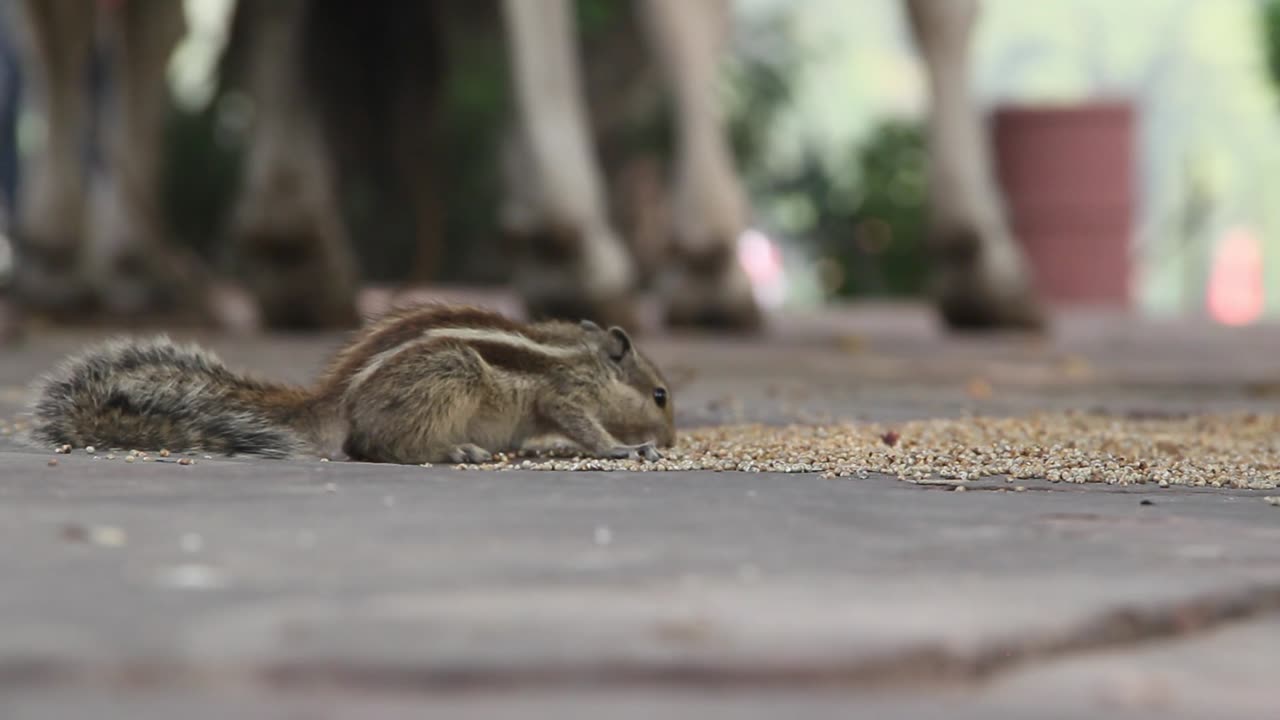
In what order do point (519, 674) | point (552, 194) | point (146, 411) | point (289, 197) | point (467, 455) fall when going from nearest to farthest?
point (519, 674), point (146, 411), point (467, 455), point (552, 194), point (289, 197)

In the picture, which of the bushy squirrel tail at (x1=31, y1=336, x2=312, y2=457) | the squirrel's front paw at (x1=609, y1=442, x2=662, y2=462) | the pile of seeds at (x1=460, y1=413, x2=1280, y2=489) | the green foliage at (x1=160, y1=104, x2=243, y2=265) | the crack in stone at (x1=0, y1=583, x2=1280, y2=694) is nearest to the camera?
the crack in stone at (x1=0, y1=583, x2=1280, y2=694)

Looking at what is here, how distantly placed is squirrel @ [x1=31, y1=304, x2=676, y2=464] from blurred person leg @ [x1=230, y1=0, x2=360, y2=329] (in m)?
4.27

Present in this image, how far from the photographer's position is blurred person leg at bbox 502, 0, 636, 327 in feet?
23.9

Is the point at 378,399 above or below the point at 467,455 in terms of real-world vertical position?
above

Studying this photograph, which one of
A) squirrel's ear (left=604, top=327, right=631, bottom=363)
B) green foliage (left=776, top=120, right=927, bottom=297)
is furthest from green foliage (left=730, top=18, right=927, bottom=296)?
squirrel's ear (left=604, top=327, right=631, bottom=363)

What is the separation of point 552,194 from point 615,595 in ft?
17.8

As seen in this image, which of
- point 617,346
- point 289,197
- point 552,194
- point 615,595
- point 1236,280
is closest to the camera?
point 615,595

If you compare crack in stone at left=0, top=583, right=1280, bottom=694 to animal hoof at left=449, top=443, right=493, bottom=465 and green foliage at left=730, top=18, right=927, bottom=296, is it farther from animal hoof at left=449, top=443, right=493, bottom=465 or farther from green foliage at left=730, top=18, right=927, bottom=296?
green foliage at left=730, top=18, right=927, bottom=296

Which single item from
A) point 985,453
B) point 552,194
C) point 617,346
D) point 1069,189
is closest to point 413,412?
point 617,346

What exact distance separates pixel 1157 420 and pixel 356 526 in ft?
9.18

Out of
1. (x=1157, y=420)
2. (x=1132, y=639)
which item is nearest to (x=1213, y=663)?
(x=1132, y=639)

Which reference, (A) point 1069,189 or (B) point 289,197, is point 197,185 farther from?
(B) point 289,197

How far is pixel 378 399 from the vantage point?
347cm

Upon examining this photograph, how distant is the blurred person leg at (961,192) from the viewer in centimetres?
906
